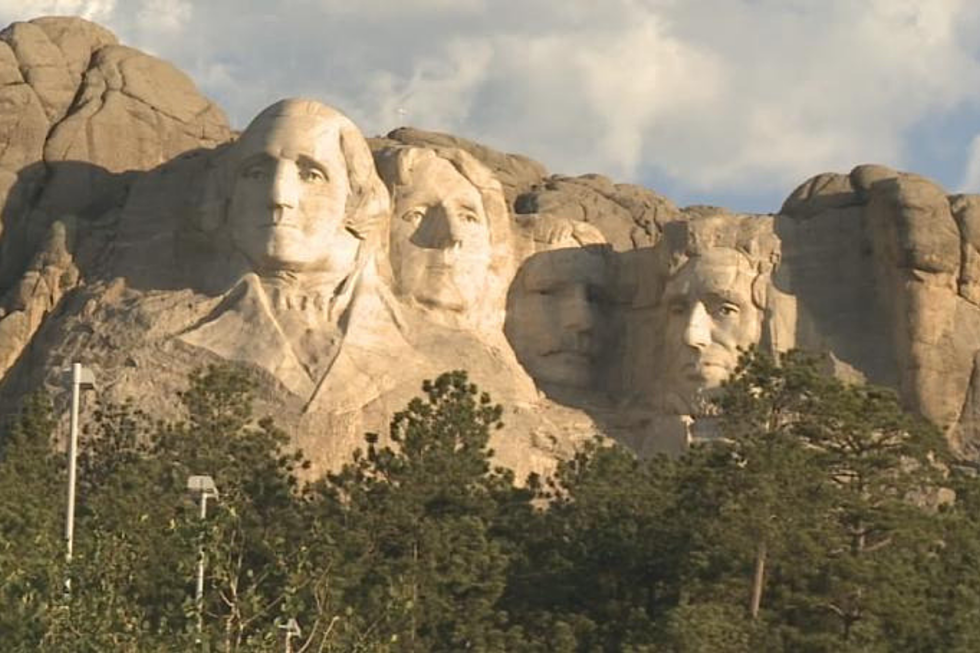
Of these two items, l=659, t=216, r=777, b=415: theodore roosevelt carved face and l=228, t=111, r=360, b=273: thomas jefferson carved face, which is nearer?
l=228, t=111, r=360, b=273: thomas jefferson carved face

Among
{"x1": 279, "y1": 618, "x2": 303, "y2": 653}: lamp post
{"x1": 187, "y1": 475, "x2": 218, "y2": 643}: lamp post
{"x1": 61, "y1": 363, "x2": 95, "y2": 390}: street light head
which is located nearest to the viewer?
{"x1": 187, "y1": 475, "x2": 218, "y2": 643}: lamp post

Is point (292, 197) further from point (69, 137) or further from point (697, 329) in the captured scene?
point (697, 329)

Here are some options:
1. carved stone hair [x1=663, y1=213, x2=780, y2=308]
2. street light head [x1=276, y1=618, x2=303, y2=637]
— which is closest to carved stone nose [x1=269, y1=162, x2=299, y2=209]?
carved stone hair [x1=663, y1=213, x2=780, y2=308]

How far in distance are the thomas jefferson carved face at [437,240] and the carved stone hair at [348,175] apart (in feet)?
2.15

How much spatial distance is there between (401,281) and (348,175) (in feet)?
7.15

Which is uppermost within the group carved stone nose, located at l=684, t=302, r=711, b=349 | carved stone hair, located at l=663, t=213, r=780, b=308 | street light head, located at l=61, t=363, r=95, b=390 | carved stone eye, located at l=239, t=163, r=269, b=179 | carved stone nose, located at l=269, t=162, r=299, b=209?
carved stone hair, located at l=663, t=213, r=780, b=308

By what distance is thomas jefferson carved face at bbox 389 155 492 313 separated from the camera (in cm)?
6234

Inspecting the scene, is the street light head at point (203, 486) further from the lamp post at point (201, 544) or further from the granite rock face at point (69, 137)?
the granite rock face at point (69, 137)

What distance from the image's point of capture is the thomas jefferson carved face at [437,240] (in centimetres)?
6234

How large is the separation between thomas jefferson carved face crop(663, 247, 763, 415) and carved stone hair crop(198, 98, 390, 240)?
521cm

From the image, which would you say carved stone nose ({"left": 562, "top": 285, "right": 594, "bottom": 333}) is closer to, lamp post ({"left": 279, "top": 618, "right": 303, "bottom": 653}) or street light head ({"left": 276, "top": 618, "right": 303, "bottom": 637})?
lamp post ({"left": 279, "top": 618, "right": 303, "bottom": 653})

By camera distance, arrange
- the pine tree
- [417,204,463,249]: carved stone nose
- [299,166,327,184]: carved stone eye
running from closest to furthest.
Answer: the pine tree, [299,166,327,184]: carved stone eye, [417,204,463,249]: carved stone nose

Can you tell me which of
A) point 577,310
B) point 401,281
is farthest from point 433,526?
point 577,310

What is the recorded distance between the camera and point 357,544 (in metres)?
50.8
